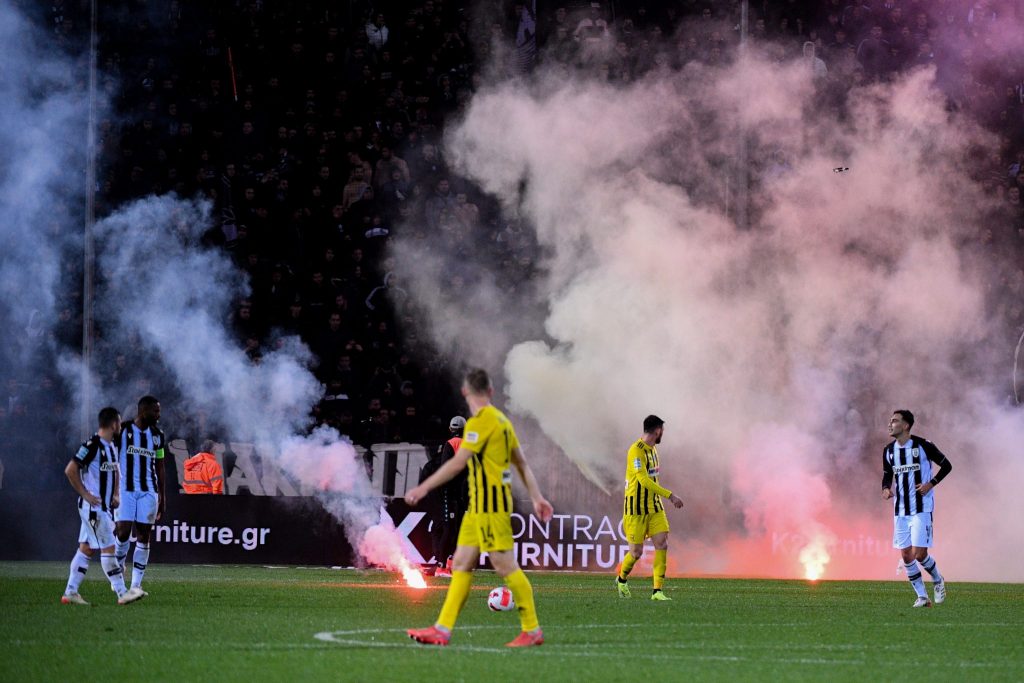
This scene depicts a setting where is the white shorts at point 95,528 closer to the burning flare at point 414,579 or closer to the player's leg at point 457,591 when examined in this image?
the burning flare at point 414,579

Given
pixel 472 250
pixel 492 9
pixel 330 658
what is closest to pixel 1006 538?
pixel 472 250

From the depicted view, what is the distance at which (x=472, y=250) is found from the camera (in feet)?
81.3

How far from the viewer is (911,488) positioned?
15773mm

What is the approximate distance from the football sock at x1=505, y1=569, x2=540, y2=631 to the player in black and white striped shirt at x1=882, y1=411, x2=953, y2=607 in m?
6.77

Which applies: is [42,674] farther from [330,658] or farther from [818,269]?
[818,269]

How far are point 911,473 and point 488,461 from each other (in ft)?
24.1

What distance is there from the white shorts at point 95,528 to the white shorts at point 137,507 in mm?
599

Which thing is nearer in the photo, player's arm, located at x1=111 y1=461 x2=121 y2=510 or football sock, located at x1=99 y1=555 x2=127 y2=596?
football sock, located at x1=99 y1=555 x2=127 y2=596

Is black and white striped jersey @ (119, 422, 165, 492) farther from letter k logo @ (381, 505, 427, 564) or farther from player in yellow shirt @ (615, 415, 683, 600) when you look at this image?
letter k logo @ (381, 505, 427, 564)

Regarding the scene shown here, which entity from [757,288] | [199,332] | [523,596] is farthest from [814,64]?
[523,596]

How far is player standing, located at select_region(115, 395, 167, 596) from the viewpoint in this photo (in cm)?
1435

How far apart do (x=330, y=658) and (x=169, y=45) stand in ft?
59.2

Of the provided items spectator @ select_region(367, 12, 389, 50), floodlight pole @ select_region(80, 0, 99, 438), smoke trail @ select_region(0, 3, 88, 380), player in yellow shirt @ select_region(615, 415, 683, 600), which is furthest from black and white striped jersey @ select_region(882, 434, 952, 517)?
spectator @ select_region(367, 12, 389, 50)

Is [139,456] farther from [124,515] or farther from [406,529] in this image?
[406,529]
